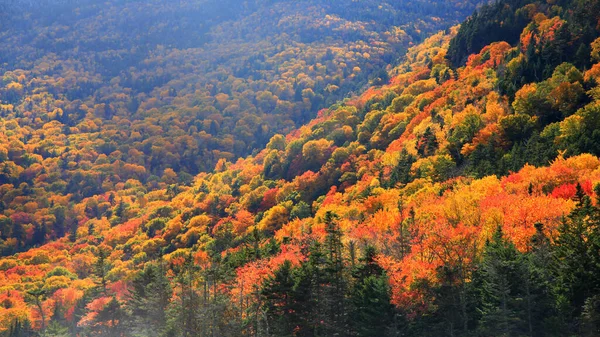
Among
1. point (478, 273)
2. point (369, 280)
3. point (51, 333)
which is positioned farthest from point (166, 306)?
point (478, 273)

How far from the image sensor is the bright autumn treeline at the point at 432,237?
62.9m

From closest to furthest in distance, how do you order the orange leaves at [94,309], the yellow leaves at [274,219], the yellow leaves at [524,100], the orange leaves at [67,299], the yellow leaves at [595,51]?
the orange leaves at [94,309]
the yellow leaves at [524,100]
the yellow leaves at [595,51]
the orange leaves at [67,299]
the yellow leaves at [274,219]

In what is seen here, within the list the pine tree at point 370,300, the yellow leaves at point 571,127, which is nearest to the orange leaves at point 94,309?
the pine tree at point 370,300

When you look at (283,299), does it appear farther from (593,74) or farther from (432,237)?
(593,74)

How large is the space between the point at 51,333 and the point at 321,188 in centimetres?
8166

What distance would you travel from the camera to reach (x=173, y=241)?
193 m

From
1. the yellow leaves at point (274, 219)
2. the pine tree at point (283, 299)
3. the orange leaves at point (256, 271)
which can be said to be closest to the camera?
the pine tree at point (283, 299)

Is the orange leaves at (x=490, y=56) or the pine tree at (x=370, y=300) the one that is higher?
the orange leaves at (x=490, y=56)

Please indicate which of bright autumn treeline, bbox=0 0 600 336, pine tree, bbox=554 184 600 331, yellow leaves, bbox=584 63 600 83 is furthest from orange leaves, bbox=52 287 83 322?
yellow leaves, bbox=584 63 600 83

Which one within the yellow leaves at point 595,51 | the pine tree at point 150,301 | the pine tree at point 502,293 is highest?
the yellow leaves at point 595,51

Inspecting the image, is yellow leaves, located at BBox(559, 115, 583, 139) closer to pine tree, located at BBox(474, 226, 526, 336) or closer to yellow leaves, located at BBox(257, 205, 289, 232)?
pine tree, located at BBox(474, 226, 526, 336)

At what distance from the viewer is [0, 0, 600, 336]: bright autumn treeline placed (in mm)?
62906

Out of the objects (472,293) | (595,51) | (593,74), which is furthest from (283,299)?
(595,51)

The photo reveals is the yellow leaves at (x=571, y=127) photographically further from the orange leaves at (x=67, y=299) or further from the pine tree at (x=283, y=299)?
the orange leaves at (x=67, y=299)
